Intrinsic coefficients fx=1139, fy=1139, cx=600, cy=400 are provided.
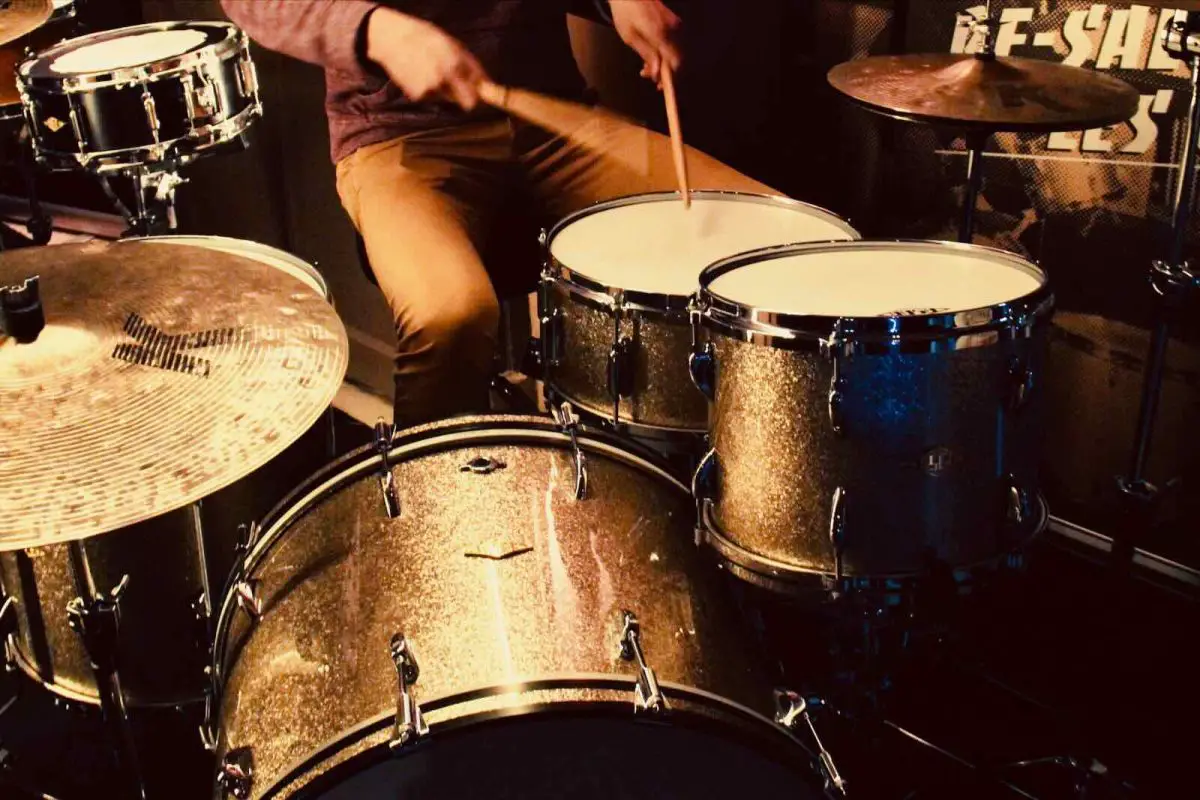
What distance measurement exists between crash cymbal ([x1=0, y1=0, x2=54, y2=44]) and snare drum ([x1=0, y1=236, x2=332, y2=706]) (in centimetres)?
75

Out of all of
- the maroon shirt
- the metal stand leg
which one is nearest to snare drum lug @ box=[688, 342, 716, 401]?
the metal stand leg

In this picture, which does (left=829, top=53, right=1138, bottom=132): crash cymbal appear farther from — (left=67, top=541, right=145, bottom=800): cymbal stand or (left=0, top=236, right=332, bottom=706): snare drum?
(left=67, top=541, right=145, bottom=800): cymbal stand

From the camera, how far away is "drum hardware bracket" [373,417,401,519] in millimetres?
1292

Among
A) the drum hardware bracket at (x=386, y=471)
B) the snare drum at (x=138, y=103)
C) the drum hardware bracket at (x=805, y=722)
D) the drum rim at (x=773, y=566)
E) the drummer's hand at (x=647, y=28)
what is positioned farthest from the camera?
the snare drum at (x=138, y=103)

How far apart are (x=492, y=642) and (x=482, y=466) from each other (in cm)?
25

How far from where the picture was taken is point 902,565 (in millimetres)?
1392

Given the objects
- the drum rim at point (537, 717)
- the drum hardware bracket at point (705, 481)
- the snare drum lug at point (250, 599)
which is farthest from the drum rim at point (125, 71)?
the drum rim at point (537, 717)

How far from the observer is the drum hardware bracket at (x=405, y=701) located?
Answer: 3.44 feet

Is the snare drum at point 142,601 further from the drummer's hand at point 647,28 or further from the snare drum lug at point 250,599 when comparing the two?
the drummer's hand at point 647,28

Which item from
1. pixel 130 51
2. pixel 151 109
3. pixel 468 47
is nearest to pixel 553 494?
pixel 468 47

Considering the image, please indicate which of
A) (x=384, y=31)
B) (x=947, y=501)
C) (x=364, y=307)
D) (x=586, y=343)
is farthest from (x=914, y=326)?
(x=364, y=307)

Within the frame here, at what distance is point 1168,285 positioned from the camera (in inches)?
66.1

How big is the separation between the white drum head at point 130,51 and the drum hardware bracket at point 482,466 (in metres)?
1.29

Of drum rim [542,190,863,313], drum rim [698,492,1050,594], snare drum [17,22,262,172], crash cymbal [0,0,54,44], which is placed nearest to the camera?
drum rim [698,492,1050,594]
